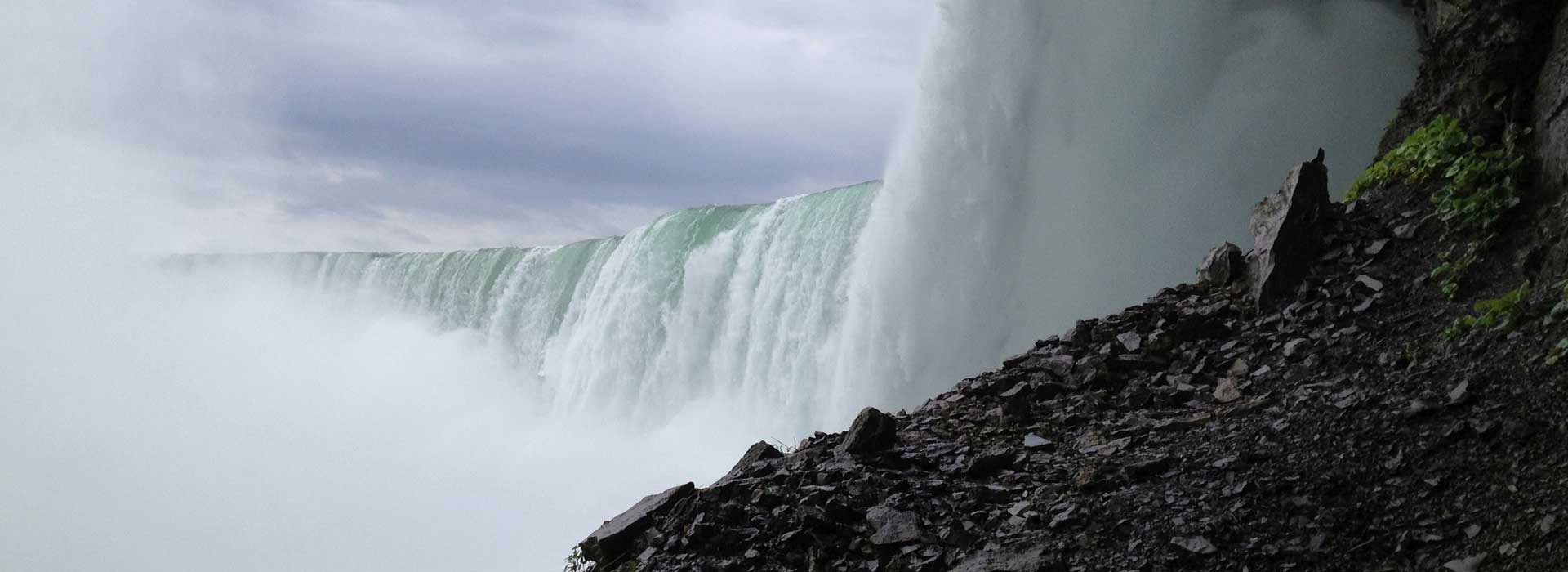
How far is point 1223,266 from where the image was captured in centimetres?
628

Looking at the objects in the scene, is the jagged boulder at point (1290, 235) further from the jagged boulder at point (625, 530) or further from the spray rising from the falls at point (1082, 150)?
the jagged boulder at point (625, 530)

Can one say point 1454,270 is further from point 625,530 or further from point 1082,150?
point 1082,150

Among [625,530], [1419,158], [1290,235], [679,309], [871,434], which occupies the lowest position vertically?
[625,530]

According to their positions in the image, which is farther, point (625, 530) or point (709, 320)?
point (709, 320)

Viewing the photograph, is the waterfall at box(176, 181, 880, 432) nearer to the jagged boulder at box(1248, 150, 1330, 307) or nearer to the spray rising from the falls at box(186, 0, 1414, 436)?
the spray rising from the falls at box(186, 0, 1414, 436)

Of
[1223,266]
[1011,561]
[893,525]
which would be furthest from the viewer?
[1223,266]

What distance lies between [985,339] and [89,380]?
41.3 m

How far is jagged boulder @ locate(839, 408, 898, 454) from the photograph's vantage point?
4961 mm

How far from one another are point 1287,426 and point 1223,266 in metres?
2.23

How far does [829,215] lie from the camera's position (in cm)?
1620

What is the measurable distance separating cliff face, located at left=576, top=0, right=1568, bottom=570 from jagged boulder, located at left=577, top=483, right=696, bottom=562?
12 millimetres

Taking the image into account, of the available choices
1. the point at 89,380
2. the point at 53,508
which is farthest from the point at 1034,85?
the point at 89,380

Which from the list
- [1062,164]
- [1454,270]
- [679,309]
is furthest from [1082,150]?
[679,309]

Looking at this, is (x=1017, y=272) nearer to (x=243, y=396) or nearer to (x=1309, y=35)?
(x=1309, y=35)
